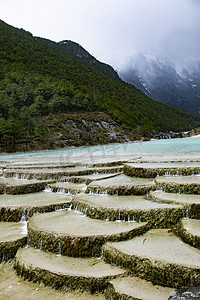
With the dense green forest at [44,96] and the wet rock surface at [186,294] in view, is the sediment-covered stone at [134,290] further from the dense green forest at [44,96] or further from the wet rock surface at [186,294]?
the dense green forest at [44,96]

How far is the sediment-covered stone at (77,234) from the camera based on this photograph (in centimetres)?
538

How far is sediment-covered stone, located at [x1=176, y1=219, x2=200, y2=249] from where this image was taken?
4.92 metres

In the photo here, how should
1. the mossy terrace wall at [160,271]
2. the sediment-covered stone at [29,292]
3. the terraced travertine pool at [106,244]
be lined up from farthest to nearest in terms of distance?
the sediment-covered stone at [29,292]
the terraced travertine pool at [106,244]
the mossy terrace wall at [160,271]

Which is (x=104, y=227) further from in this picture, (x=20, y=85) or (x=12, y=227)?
(x=20, y=85)

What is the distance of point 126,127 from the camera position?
90375mm

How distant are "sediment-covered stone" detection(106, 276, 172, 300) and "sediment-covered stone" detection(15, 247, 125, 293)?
0.16 m

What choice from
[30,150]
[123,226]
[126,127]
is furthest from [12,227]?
[126,127]

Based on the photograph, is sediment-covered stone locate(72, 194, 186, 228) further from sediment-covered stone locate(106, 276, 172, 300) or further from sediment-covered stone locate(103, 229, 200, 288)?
sediment-covered stone locate(106, 276, 172, 300)

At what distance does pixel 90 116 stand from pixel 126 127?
15.7m

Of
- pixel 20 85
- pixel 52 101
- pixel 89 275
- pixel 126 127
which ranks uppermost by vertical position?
pixel 20 85

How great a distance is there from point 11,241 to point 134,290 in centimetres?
330

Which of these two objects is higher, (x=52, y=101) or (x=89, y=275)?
(x=52, y=101)

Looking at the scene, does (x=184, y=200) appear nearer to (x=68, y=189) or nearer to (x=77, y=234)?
(x=77, y=234)

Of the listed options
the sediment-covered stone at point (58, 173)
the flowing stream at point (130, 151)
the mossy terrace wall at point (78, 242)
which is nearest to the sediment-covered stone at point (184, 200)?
the mossy terrace wall at point (78, 242)
